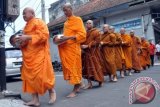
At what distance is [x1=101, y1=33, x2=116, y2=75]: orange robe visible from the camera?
1061 cm

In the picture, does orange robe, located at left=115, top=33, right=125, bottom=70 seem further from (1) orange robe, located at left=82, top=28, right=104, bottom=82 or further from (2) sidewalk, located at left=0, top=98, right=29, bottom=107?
(2) sidewalk, located at left=0, top=98, right=29, bottom=107

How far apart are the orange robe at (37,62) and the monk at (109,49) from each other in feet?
12.9

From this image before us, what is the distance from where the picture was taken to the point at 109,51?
10820mm

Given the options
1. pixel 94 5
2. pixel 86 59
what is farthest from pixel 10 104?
pixel 94 5

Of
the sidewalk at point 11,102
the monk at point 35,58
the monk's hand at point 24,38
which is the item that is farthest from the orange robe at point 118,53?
the monk's hand at point 24,38

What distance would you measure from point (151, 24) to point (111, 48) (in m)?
13.7

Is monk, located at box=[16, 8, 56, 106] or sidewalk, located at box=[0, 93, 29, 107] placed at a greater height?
monk, located at box=[16, 8, 56, 106]

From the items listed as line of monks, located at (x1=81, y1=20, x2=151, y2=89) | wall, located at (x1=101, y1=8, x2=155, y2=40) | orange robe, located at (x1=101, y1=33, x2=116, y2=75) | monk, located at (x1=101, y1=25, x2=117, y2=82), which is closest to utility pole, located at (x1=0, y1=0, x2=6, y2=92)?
line of monks, located at (x1=81, y1=20, x2=151, y2=89)

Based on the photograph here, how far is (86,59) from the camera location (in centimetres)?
899

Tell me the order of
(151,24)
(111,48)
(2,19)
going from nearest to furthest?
(2,19), (111,48), (151,24)

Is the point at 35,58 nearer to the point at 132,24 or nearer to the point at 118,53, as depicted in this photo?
the point at 118,53

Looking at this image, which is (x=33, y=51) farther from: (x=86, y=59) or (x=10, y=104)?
(x=86, y=59)

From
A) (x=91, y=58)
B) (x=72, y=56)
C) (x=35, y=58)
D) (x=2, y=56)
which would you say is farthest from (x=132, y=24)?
(x=35, y=58)

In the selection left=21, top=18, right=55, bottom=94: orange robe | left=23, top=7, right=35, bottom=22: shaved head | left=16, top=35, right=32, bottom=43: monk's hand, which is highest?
left=23, top=7, right=35, bottom=22: shaved head
